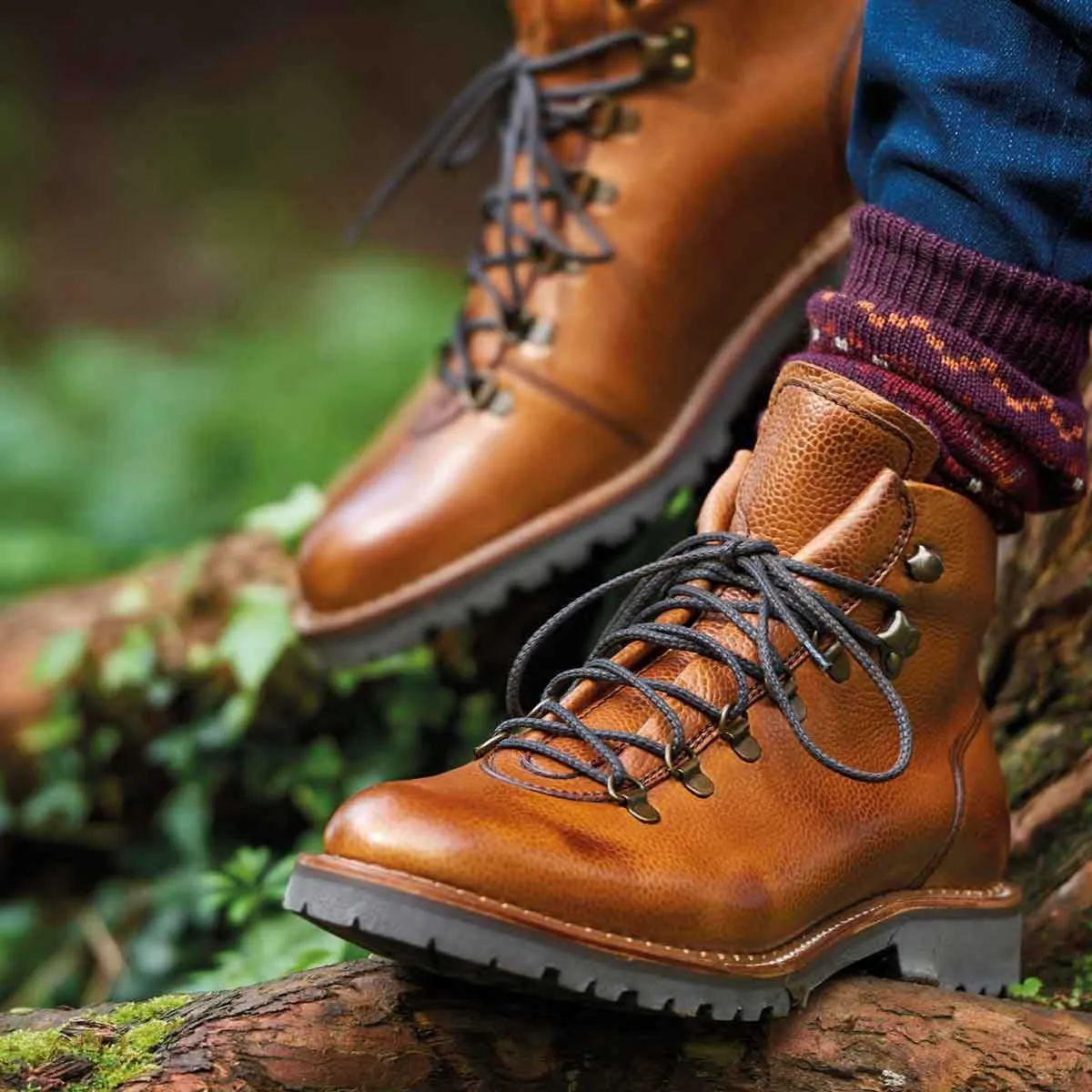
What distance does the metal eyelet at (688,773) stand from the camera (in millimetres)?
994

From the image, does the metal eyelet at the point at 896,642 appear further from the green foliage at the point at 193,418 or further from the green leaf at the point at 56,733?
the green foliage at the point at 193,418

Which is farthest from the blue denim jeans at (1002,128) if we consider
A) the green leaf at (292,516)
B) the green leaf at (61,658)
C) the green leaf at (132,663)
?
the green leaf at (61,658)

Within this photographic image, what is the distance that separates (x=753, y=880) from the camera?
0.98 meters

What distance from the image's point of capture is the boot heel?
109cm

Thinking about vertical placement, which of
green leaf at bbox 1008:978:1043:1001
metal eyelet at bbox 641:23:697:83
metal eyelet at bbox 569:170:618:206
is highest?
metal eyelet at bbox 641:23:697:83

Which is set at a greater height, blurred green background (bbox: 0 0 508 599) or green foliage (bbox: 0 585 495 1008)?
blurred green background (bbox: 0 0 508 599)

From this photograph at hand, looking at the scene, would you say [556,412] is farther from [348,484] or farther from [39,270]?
[39,270]

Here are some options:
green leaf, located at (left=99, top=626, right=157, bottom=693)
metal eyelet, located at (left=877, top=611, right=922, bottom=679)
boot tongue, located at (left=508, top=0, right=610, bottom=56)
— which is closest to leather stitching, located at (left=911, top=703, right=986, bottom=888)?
metal eyelet, located at (left=877, top=611, right=922, bottom=679)

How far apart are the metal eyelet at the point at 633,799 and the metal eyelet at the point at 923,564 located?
28cm

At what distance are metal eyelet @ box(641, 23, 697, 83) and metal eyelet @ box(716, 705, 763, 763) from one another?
3.15 ft

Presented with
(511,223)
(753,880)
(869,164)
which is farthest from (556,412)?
(753,880)

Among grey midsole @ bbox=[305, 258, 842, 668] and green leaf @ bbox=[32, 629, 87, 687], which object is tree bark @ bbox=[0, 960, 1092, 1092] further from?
green leaf @ bbox=[32, 629, 87, 687]

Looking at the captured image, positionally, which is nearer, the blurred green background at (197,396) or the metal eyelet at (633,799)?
the metal eyelet at (633,799)

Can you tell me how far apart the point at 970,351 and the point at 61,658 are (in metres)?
1.62
